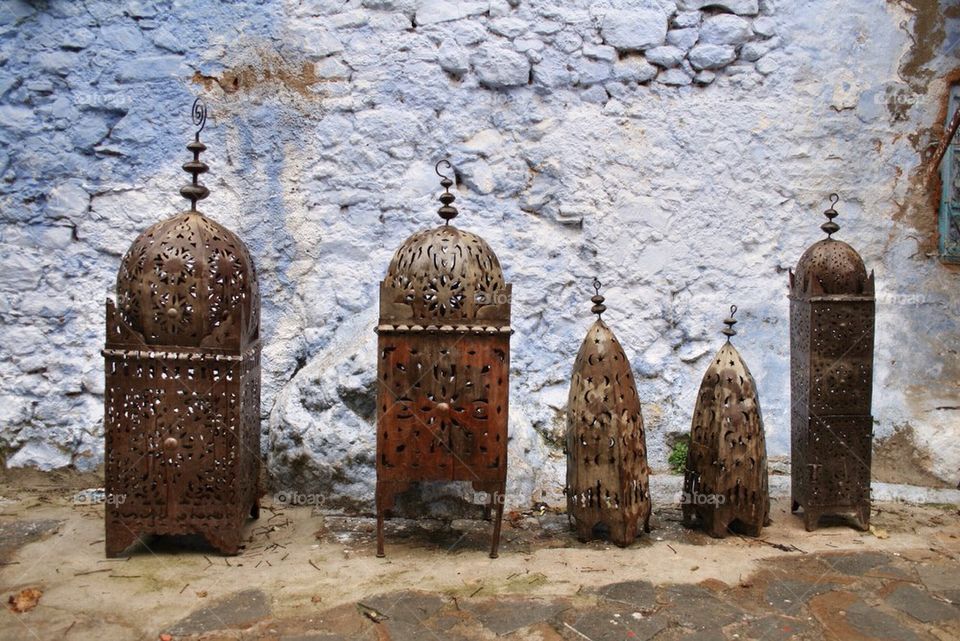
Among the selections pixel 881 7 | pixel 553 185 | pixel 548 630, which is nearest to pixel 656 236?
pixel 553 185

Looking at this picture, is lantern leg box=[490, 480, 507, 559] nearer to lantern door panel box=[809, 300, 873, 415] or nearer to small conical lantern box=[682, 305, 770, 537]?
small conical lantern box=[682, 305, 770, 537]

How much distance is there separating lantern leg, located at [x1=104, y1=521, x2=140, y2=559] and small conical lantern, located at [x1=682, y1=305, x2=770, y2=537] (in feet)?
8.49

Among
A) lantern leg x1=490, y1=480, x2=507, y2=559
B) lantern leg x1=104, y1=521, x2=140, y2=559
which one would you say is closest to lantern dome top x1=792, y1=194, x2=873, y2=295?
lantern leg x1=490, y1=480, x2=507, y2=559

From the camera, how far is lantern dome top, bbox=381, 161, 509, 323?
11.7ft

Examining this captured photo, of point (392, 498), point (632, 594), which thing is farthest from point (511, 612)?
point (392, 498)

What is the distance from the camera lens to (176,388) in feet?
11.6

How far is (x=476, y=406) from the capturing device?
3598 mm

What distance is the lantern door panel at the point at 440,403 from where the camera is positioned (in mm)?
3590

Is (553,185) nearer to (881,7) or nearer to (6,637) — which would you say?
(881,7)

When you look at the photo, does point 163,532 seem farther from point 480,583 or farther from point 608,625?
point 608,625

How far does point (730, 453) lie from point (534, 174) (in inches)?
79.3

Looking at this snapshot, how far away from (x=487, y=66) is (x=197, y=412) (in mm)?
2617

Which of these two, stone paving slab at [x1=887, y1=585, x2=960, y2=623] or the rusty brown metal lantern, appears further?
the rusty brown metal lantern

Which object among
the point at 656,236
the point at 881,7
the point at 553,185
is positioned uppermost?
the point at 881,7
